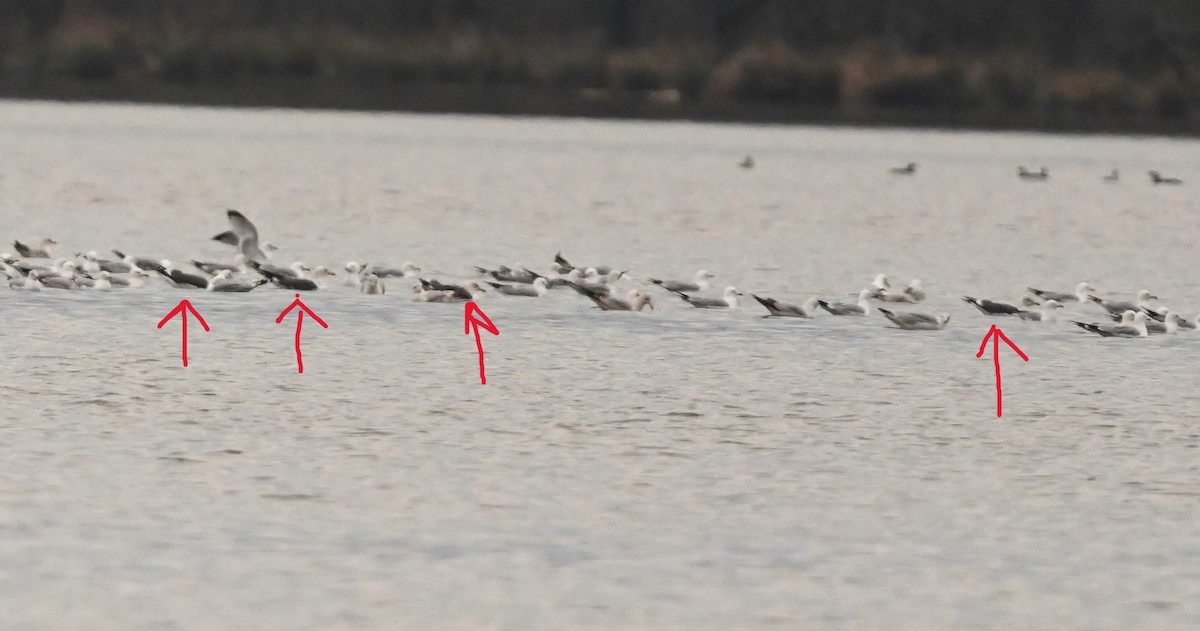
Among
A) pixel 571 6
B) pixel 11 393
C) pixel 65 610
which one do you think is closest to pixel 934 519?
pixel 65 610

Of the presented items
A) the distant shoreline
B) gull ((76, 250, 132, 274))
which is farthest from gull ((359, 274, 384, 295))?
the distant shoreline

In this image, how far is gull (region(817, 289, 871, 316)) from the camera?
62.8ft

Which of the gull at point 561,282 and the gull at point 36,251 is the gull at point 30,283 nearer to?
the gull at point 36,251

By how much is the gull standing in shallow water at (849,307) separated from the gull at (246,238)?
5248mm

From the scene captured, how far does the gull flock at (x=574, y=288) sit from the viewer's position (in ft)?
61.2

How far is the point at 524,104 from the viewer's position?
199ft

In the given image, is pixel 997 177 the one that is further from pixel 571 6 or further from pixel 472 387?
pixel 571 6

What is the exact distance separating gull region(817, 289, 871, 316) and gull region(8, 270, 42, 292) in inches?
234

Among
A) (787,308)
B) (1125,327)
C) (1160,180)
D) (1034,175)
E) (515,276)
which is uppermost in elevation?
(1034,175)

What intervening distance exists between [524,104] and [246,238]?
38.8 metres

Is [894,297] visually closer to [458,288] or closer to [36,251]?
[458,288]

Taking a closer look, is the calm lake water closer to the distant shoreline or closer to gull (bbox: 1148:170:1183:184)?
gull (bbox: 1148:170:1183:184)

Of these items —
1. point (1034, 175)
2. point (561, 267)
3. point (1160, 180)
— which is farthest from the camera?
point (1034, 175)

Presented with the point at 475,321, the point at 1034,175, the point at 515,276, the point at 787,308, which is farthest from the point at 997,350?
the point at 1034,175
